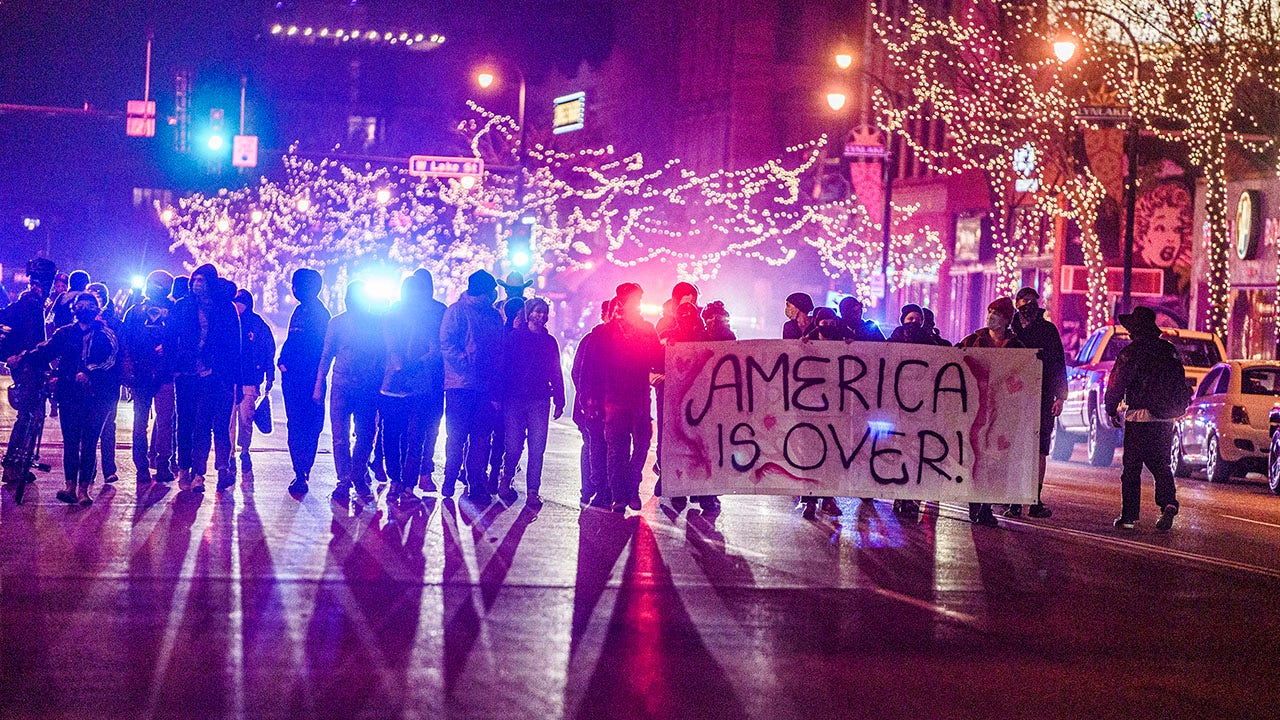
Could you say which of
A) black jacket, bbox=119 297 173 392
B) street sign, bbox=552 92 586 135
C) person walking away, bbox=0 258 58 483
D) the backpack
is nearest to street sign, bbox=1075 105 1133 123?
the backpack

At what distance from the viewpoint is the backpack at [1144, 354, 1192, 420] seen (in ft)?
45.8

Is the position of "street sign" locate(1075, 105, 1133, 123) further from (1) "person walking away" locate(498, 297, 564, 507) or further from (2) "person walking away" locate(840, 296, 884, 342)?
(1) "person walking away" locate(498, 297, 564, 507)

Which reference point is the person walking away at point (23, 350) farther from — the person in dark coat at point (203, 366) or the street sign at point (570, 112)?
the street sign at point (570, 112)

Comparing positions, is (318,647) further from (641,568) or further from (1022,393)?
(1022,393)

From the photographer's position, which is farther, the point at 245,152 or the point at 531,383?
the point at 245,152

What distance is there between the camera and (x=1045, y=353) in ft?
46.4

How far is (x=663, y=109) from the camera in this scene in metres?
67.1

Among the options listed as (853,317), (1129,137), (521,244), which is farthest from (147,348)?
(521,244)

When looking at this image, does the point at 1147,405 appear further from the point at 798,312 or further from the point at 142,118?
the point at 142,118

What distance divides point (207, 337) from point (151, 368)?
0.52 m

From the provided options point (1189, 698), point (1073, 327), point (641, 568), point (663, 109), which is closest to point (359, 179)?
point (663, 109)

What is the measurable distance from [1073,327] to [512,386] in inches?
1239

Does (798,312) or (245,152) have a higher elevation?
(245,152)

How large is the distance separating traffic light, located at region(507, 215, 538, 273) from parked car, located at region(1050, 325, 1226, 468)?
499 inches
